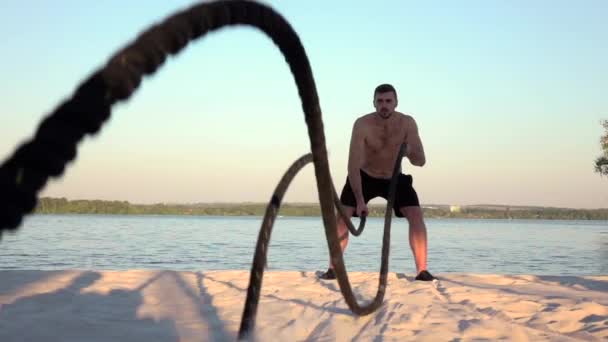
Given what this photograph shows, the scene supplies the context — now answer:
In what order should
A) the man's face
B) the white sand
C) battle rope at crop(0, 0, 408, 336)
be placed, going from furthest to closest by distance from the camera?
the man's face < the white sand < battle rope at crop(0, 0, 408, 336)

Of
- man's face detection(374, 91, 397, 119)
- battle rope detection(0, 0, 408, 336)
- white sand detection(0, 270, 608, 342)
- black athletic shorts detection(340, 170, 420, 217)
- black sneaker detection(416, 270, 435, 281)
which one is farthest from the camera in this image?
black athletic shorts detection(340, 170, 420, 217)

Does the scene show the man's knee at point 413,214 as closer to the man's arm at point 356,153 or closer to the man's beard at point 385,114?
the man's arm at point 356,153

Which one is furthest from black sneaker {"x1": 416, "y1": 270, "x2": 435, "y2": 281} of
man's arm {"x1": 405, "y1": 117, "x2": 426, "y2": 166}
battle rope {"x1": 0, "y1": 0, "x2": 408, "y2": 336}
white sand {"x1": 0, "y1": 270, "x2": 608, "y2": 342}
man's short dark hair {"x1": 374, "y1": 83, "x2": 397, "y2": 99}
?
battle rope {"x1": 0, "y1": 0, "x2": 408, "y2": 336}

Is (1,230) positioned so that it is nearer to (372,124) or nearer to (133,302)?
(133,302)

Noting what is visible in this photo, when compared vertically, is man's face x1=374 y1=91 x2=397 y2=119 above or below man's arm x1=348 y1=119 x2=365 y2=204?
above

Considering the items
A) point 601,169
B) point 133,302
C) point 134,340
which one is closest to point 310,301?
point 133,302

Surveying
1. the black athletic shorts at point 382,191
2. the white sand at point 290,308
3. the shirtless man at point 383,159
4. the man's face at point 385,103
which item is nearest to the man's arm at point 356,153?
the shirtless man at point 383,159

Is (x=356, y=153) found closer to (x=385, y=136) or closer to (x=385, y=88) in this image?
(x=385, y=136)

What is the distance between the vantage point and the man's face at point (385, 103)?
20.2ft

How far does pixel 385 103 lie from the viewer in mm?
6184

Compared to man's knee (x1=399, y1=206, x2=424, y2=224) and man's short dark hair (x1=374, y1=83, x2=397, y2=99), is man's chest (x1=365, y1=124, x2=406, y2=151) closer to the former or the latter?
man's short dark hair (x1=374, y1=83, x2=397, y2=99)

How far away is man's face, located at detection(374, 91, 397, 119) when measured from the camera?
6.16m

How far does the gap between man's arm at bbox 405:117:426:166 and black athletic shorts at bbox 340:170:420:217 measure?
1.10 feet

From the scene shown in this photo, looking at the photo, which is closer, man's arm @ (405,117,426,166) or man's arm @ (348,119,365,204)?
man's arm @ (405,117,426,166)
